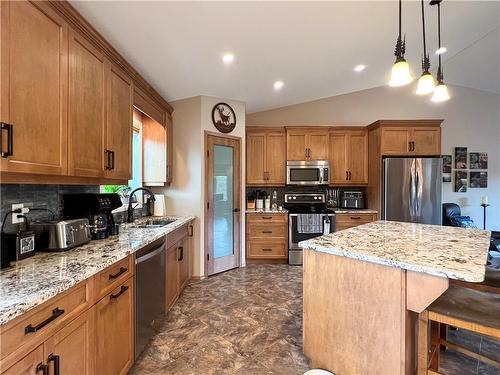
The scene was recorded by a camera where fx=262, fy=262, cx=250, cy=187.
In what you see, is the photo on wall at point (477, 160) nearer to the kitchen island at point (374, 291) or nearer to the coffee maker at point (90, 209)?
the kitchen island at point (374, 291)

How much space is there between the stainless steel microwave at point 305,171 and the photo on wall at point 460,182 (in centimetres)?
272

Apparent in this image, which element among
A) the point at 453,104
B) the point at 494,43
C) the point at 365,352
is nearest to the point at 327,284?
the point at 365,352

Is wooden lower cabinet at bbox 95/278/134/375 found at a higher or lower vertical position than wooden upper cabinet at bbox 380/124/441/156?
lower

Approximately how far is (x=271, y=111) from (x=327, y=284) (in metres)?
4.03

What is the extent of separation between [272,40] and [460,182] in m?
4.89

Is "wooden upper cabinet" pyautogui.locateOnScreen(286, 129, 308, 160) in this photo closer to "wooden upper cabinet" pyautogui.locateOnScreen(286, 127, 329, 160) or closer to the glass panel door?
"wooden upper cabinet" pyautogui.locateOnScreen(286, 127, 329, 160)

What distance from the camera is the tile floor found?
73.8 inches

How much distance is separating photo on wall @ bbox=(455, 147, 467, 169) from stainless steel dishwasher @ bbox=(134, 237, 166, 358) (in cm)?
572

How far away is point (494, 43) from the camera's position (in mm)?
3889

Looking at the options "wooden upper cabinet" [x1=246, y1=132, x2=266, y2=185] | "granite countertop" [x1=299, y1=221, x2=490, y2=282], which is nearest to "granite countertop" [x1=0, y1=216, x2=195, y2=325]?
"granite countertop" [x1=299, y1=221, x2=490, y2=282]

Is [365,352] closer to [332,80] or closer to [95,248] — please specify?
[95,248]

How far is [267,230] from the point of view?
436 centimetres

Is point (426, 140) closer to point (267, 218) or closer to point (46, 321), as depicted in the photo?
point (267, 218)

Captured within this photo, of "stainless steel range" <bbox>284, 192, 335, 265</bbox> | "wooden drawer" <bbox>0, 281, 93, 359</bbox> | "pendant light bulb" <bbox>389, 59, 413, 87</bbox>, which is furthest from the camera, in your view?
"stainless steel range" <bbox>284, 192, 335, 265</bbox>
